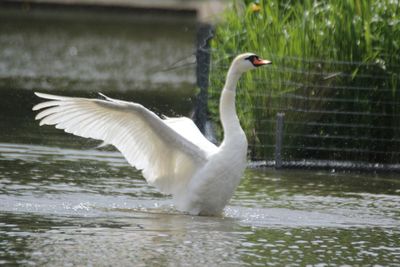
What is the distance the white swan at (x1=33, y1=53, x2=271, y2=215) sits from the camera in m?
11.2

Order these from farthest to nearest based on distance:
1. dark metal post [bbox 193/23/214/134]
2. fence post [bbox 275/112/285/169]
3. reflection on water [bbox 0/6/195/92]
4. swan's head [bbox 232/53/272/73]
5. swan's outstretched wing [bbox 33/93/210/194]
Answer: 1. reflection on water [bbox 0/6/195/92]
2. dark metal post [bbox 193/23/214/134]
3. fence post [bbox 275/112/285/169]
4. swan's head [bbox 232/53/272/73]
5. swan's outstretched wing [bbox 33/93/210/194]

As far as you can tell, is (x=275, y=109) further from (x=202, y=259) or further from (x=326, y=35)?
(x=202, y=259)

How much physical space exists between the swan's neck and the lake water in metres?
0.75

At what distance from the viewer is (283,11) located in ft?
52.2

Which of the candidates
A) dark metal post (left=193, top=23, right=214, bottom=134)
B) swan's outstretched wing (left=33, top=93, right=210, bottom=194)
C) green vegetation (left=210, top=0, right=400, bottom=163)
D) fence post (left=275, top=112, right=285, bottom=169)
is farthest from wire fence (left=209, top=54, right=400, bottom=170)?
swan's outstretched wing (left=33, top=93, right=210, bottom=194)

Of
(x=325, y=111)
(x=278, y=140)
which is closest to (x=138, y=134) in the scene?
(x=278, y=140)

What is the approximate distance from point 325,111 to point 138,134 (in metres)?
3.74

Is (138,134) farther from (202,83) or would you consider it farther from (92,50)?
(92,50)

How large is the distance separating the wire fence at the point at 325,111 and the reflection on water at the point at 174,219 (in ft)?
2.17

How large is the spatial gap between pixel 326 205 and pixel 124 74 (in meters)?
13.2

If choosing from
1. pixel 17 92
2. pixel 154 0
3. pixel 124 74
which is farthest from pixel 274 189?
pixel 154 0

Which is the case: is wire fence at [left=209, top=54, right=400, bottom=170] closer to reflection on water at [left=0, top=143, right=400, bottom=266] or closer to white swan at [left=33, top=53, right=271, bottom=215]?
reflection on water at [left=0, top=143, right=400, bottom=266]

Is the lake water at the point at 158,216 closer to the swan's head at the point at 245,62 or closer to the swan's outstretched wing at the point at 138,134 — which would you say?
the swan's outstretched wing at the point at 138,134

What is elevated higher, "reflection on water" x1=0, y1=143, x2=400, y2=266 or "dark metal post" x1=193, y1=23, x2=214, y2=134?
"dark metal post" x1=193, y1=23, x2=214, y2=134
